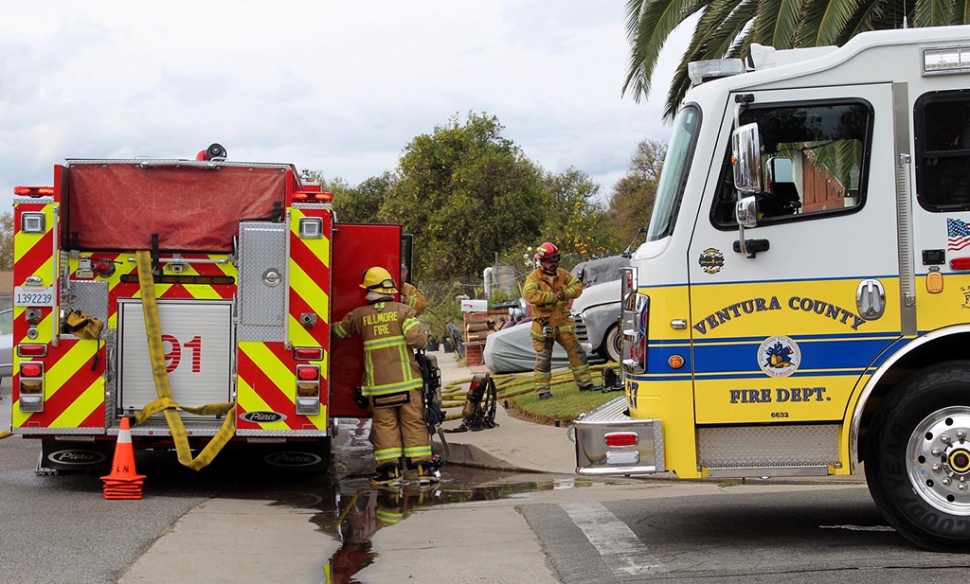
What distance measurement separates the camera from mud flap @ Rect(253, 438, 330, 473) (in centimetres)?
955

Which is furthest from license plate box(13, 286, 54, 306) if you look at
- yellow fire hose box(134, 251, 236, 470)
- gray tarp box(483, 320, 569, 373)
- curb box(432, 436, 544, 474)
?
gray tarp box(483, 320, 569, 373)

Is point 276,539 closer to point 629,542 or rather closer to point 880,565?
point 629,542

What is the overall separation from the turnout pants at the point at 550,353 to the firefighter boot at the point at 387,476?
408 cm

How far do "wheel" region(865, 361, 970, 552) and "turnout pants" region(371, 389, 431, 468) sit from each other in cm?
438

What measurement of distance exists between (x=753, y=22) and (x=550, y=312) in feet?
14.0

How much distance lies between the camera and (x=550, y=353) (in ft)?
44.7

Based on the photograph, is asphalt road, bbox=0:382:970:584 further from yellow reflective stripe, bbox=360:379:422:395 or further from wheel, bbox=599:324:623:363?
wheel, bbox=599:324:623:363

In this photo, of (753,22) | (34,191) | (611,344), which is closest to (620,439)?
(34,191)

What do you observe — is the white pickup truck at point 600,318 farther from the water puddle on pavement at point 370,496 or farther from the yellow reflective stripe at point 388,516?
the yellow reflective stripe at point 388,516

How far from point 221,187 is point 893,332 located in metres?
5.44

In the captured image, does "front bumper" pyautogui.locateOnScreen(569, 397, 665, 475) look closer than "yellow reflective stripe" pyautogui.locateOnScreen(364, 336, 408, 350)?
Yes

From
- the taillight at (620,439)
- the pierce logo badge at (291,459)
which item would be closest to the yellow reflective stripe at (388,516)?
the pierce logo badge at (291,459)

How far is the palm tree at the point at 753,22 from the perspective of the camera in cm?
1189

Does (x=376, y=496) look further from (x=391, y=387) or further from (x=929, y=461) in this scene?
(x=929, y=461)
